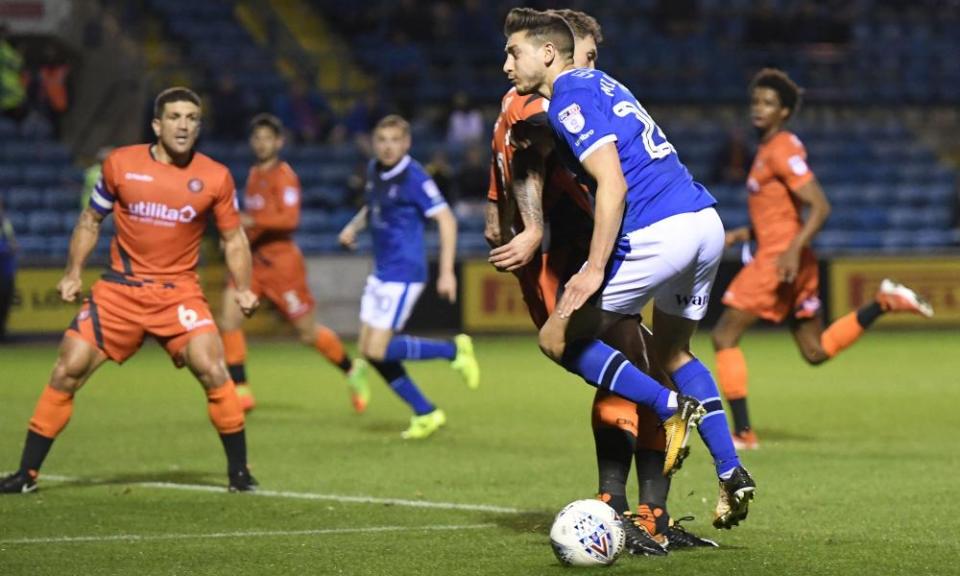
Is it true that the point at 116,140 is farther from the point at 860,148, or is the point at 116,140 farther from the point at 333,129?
the point at 860,148

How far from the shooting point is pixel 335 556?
6824 millimetres

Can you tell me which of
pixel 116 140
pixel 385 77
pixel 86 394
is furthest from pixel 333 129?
pixel 86 394

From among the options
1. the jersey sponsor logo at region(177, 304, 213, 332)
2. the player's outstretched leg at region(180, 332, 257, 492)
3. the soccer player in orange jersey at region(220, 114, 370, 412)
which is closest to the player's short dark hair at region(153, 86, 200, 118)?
the jersey sponsor logo at region(177, 304, 213, 332)

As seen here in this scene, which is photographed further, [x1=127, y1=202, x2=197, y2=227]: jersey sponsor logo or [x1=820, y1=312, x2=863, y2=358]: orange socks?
[x1=820, y1=312, x2=863, y2=358]: orange socks

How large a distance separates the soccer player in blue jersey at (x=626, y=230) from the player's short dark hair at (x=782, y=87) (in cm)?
412

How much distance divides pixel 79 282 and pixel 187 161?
87cm

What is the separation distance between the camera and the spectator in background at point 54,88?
24047mm

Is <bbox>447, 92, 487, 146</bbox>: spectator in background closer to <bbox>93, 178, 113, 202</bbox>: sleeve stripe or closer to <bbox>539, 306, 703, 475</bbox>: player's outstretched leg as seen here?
<bbox>93, 178, 113, 202</bbox>: sleeve stripe

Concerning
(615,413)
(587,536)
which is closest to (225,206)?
(615,413)

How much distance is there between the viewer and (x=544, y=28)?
661 centimetres

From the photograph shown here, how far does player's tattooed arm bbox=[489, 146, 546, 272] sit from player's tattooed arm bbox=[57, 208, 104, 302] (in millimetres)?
2920

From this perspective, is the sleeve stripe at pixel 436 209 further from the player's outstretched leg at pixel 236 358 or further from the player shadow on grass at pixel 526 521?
the player shadow on grass at pixel 526 521

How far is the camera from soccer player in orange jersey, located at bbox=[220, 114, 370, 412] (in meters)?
13.2

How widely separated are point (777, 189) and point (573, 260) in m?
4.23
